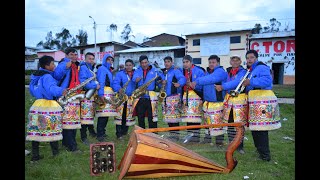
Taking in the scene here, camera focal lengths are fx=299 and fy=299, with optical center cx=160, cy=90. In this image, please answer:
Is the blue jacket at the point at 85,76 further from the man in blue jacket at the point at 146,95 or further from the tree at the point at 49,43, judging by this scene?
the tree at the point at 49,43

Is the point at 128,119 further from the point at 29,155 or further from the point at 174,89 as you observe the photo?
the point at 29,155

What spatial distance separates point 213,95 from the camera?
636 centimetres

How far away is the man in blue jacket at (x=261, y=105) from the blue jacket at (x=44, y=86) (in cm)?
346

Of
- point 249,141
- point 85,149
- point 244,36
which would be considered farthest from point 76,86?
point 244,36

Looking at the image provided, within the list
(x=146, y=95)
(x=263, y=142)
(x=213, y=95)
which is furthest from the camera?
(x=146, y=95)

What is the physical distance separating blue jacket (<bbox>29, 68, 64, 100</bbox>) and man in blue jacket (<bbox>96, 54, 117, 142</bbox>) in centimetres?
171

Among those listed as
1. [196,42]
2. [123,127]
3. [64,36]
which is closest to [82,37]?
[64,36]

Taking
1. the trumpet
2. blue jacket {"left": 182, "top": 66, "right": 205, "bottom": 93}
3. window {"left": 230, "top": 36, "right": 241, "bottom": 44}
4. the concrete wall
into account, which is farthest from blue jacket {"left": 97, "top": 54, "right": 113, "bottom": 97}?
window {"left": 230, "top": 36, "right": 241, "bottom": 44}

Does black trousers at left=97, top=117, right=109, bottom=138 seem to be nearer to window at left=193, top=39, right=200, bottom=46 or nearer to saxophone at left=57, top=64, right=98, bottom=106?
saxophone at left=57, top=64, right=98, bottom=106

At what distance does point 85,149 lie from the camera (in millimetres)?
6652

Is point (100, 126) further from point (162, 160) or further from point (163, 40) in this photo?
point (163, 40)

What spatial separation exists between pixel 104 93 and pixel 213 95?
109 inches

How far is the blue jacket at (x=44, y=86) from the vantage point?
535 cm
